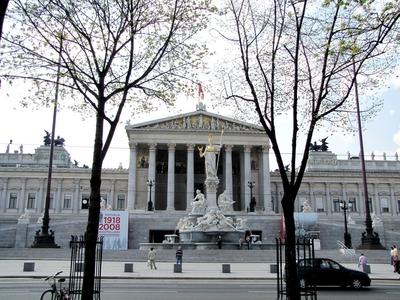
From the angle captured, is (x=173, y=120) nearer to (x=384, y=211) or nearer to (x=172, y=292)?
(x=384, y=211)

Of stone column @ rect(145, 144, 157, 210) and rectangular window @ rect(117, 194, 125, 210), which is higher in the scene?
stone column @ rect(145, 144, 157, 210)

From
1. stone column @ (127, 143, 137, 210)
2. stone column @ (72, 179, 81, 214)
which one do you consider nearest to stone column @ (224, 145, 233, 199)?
stone column @ (127, 143, 137, 210)

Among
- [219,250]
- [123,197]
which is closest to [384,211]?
[123,197]

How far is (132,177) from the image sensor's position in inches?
3147

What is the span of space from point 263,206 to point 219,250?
43.5 metres

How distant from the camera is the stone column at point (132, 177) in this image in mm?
77856

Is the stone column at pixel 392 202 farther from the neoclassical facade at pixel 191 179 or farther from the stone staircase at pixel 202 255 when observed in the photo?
the stone staircase at pixel 202 255

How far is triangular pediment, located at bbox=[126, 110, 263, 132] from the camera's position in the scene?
82.7 m

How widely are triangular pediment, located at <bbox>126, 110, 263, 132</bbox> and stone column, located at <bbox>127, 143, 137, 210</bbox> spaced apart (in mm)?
4433

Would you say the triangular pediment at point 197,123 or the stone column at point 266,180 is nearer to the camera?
the stone column at point 266,180

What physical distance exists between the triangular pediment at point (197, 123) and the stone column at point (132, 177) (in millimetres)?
→ 4433

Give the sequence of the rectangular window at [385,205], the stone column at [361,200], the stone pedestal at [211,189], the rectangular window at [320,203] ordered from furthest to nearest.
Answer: the rectangular window at [385,205] < the rectangular window at [320,203] < the stone column at [361,200] < the stone pedestal at [211,189]

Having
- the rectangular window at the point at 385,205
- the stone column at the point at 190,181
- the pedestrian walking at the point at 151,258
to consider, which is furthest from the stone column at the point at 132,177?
the rectangular window at the point at 385,205

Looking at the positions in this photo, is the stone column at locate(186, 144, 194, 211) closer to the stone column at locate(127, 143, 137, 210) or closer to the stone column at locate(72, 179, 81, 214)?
the stone column at locate(127, 143, 137, 210)
